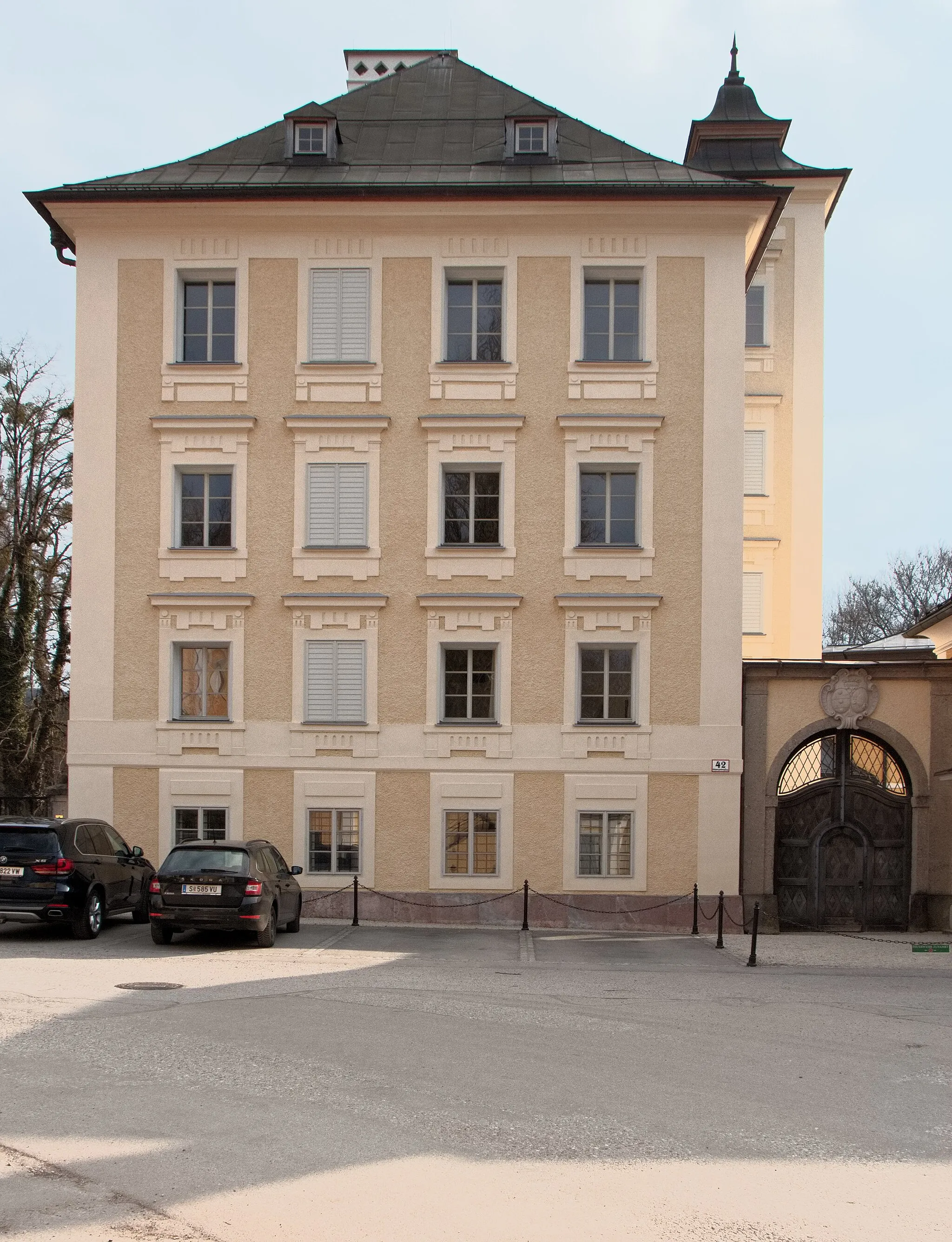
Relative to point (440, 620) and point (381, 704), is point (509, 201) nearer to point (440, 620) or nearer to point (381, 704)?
point (440, 620)

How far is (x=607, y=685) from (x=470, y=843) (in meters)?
3.77

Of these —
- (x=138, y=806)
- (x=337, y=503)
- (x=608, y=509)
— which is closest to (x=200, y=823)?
(x=138, y=806)

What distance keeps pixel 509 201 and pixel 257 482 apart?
22.6 ft

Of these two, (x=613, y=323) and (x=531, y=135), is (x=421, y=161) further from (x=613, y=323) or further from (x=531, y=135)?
(x=613, y=323)

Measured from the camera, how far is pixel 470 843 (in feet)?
82.7

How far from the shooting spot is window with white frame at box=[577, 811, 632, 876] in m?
25.1

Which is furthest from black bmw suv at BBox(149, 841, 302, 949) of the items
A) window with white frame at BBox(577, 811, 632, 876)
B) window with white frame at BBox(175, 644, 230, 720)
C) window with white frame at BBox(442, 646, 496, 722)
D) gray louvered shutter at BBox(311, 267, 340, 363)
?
gray louvered shutter at BBox(311, 267, 340, 363)

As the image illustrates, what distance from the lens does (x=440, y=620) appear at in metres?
25.5

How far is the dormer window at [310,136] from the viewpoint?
2734 centimetres

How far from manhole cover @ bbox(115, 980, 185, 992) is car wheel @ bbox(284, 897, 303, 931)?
Answer: 647 centimetres

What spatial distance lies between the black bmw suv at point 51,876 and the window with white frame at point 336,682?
5784 millimetres

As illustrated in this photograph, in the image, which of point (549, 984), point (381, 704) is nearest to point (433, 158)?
point (381, 704)

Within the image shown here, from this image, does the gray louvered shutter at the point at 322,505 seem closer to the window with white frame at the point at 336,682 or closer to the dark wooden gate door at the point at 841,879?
the window with white frame at the point at 336,682

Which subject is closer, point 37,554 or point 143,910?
point 143,910
